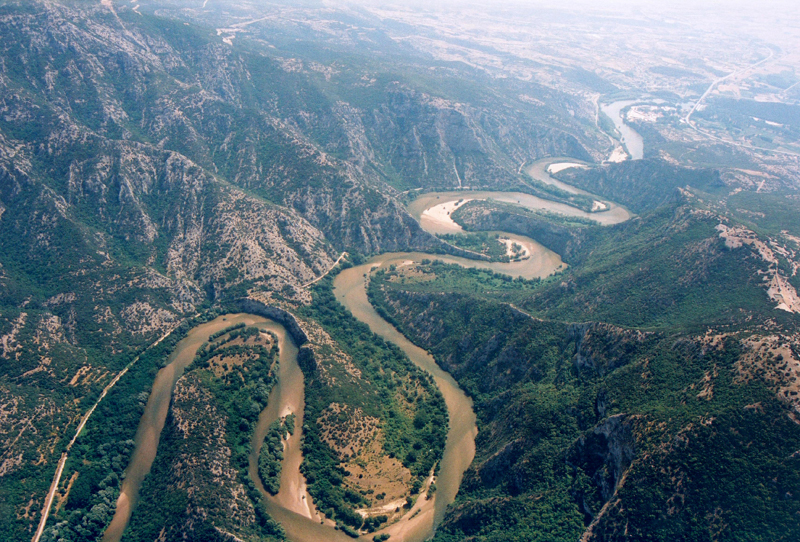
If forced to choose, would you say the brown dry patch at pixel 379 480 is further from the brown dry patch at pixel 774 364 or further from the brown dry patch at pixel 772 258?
the brown dry patch at pixel 772 258

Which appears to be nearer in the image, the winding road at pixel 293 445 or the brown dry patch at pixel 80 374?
the winding road at pixel 293 445

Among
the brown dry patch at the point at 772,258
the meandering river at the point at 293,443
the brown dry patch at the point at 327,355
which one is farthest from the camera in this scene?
the brown dry patch at the point at 327,355

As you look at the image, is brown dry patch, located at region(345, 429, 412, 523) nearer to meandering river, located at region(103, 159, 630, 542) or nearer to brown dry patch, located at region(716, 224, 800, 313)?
meandering river, located at region(103, 159, 630, 542)

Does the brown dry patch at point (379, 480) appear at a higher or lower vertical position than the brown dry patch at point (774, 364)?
lower

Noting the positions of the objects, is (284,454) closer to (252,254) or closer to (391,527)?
(391,527)

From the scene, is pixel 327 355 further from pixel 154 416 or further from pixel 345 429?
pixel 154 416

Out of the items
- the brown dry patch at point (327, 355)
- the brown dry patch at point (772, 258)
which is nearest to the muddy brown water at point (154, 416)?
the brown dry patch at point (327, 355)

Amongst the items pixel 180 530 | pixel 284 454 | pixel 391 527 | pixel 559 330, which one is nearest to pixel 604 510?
pixel 391 527

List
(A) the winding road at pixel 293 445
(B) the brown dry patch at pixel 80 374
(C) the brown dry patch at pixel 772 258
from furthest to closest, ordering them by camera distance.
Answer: (B) the brown dry patch at pixel 80 374
(C) the brown dry patch at pixel 772 258
(A) the winding road at pixel 293 445

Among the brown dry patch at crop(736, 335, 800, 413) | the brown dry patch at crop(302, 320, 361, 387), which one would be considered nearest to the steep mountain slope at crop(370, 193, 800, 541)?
the brown dry patch at crop(736, 335, 800, 413)
